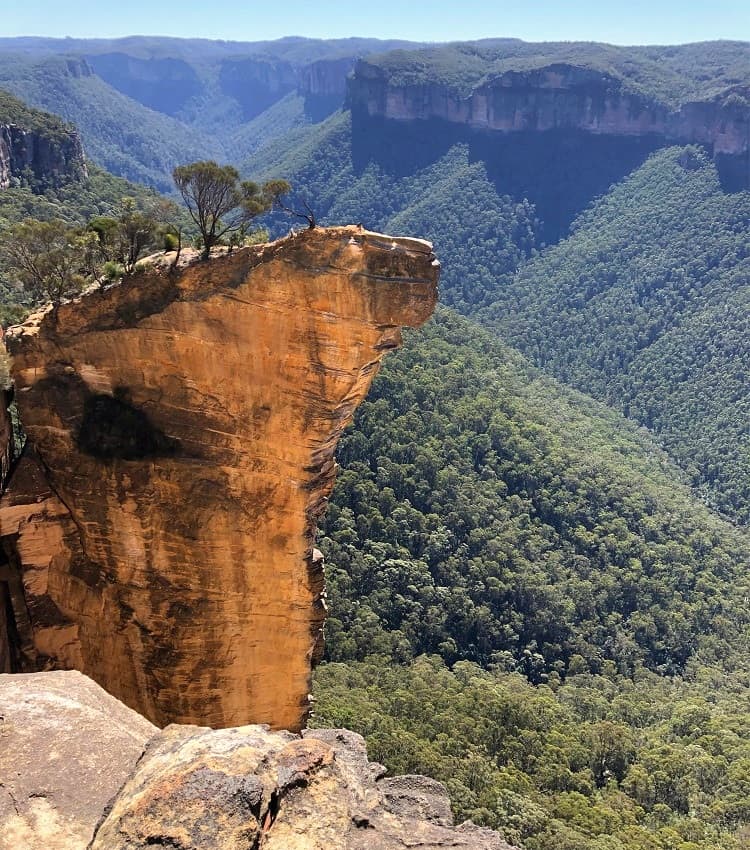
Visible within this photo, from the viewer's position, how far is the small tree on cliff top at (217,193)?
18016 mm

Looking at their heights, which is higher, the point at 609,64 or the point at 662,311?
the point at 609,64

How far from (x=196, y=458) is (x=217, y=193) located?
6232 mm

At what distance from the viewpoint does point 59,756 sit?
33.5 feet

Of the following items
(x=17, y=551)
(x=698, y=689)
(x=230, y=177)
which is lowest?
(x=698, y=689)

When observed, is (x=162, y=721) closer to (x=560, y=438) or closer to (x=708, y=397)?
(x=560, y=438)

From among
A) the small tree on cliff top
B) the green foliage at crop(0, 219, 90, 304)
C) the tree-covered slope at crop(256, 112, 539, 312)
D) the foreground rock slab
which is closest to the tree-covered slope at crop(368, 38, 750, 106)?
the tree-covered slope at crop(256, 112, 539, 312)

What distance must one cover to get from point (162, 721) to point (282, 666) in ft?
10.0

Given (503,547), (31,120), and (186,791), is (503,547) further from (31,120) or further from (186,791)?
(31,120)

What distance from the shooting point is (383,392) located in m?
60.2

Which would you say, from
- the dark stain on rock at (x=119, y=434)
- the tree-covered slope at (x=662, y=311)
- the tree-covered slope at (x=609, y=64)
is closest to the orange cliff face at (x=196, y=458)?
the dark stain on rock at (x=119, y=434)

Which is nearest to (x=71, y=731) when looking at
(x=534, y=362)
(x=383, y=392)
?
(x=383, y=392)

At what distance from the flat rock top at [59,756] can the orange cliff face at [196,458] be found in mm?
5713

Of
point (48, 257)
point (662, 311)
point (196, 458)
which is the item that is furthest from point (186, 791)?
point (662, 311)

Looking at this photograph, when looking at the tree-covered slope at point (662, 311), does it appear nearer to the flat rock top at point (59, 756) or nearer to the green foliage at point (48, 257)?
the green foliage at point (48, 257)
